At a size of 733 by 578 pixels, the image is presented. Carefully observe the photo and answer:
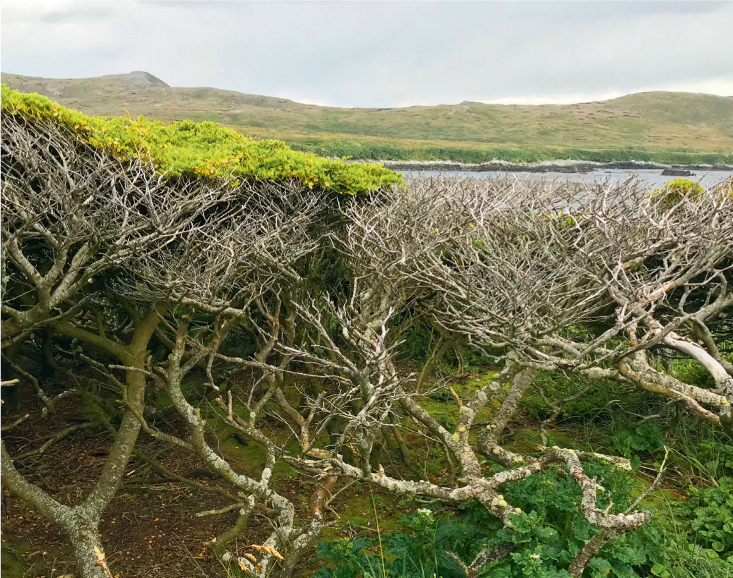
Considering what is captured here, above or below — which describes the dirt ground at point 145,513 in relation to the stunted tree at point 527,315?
below

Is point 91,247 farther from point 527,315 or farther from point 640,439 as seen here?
point 640,439

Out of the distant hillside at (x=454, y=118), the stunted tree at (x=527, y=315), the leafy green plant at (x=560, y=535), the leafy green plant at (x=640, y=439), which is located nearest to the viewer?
the leafy green plant at (x=560, y=535)

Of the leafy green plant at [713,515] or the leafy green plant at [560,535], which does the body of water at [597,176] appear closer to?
the leafy green plant at [713,515]

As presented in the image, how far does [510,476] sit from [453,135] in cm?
11271

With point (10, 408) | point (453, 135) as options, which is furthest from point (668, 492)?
point (453, 135)

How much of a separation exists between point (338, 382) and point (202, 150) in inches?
107

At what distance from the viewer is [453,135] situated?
108938mm

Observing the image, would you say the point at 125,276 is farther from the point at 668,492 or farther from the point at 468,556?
the point at 668,492

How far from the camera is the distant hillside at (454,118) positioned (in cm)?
9975

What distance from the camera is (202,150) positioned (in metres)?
5.13

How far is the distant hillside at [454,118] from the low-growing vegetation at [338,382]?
301ft

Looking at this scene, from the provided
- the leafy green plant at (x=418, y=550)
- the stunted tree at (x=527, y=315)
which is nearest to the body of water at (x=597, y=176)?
the stunted tree at (x=527, y=315)

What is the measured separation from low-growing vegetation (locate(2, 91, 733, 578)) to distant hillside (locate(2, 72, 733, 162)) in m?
91.9

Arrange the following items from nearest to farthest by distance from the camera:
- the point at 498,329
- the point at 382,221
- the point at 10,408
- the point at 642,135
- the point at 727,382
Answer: the point at 727,382, the point at 498,329, the point at 382,221, the point at 10,408, the point at 642,135
